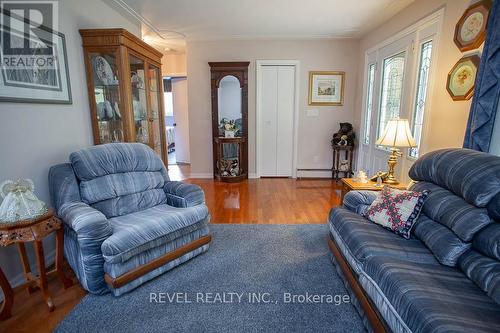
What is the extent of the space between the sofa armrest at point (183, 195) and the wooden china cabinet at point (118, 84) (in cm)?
84


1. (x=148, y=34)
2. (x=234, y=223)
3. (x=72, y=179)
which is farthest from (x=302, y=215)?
(x=148, y=34)

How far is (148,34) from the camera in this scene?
417 cm

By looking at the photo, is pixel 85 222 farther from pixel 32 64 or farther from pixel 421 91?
pixel 421 91

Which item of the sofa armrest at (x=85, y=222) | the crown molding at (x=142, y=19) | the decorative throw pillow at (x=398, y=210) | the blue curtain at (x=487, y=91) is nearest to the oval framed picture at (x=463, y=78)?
the blue curtain at (x=487, y=91)

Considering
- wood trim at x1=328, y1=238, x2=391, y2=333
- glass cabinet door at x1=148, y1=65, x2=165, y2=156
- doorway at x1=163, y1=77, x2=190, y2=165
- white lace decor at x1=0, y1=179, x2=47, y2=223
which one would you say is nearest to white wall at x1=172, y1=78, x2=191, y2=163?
doorway at x1=163, y1=77, x2=190, y2=165

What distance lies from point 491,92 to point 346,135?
2751 millimetres

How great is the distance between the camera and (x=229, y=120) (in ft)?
15.6

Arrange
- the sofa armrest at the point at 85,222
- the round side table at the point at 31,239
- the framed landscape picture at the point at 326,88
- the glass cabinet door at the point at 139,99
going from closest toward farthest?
1. the round side table at the point at 31,239
2. the sofa armrest at the point at 85,222
3. the glass cabinet door at the point at 139,99
4. the framed landscape picture at the point at 326,88

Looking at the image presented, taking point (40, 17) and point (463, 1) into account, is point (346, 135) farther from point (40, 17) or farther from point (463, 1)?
point (40, 17)

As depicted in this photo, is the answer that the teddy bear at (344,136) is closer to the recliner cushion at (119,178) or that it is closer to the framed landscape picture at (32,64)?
the recliner cushion at (119,178)

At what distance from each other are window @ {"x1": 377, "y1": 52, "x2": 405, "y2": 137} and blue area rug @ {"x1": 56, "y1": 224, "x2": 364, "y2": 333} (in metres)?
2.21

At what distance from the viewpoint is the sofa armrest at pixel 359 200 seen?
211cm

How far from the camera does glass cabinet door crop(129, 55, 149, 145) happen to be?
112 inches

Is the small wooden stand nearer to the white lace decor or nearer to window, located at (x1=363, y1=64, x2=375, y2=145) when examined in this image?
window, located at (x1=363, y1=64, x2=375, y2=145)
